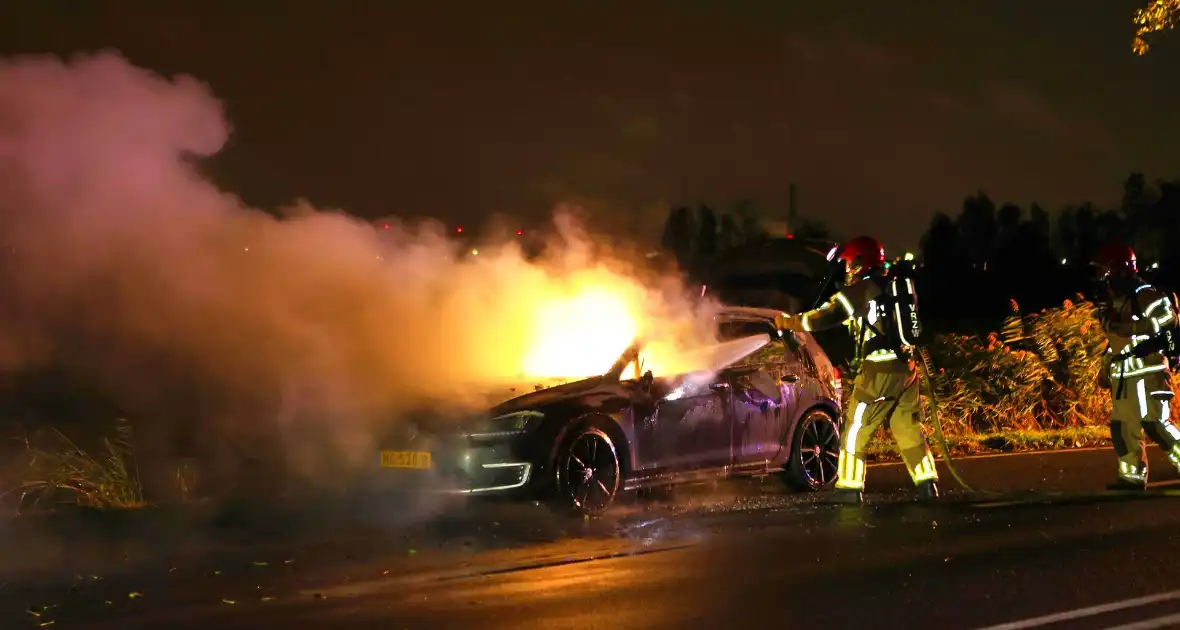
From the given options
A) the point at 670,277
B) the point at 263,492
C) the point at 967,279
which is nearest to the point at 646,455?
the point at 670,277

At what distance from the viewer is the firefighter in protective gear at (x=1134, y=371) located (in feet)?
36.1

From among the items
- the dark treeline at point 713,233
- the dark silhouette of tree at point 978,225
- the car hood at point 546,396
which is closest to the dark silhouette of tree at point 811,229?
the dark treeline at point 713,233

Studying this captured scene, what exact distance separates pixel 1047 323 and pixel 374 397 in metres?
11.4

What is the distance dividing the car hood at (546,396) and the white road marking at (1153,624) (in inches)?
185

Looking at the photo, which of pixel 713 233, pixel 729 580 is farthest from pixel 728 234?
pixel 729 580

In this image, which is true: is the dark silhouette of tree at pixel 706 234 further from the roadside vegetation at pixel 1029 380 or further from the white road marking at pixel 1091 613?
the white road marking at pixel 1091 613

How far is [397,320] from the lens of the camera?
12.7 m

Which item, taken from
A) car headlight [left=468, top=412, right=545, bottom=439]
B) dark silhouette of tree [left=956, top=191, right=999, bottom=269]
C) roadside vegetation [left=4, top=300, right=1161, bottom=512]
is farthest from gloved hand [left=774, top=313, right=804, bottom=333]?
dark silhouette of tree [left=956, top=191, right=999, bottom=269]

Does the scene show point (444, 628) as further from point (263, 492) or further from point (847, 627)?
point (263, 492)

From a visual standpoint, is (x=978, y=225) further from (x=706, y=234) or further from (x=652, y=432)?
(x=652, y=432)

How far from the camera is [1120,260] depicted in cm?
1123

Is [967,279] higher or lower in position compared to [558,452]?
higher

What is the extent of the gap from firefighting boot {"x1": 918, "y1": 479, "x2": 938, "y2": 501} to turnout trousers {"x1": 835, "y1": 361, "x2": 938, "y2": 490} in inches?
1.6

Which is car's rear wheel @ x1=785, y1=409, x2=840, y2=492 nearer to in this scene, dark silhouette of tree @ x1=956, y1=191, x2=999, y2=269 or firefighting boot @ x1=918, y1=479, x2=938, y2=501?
firefighting boot @ x1=918, y1=479, x2=938, y2=501
